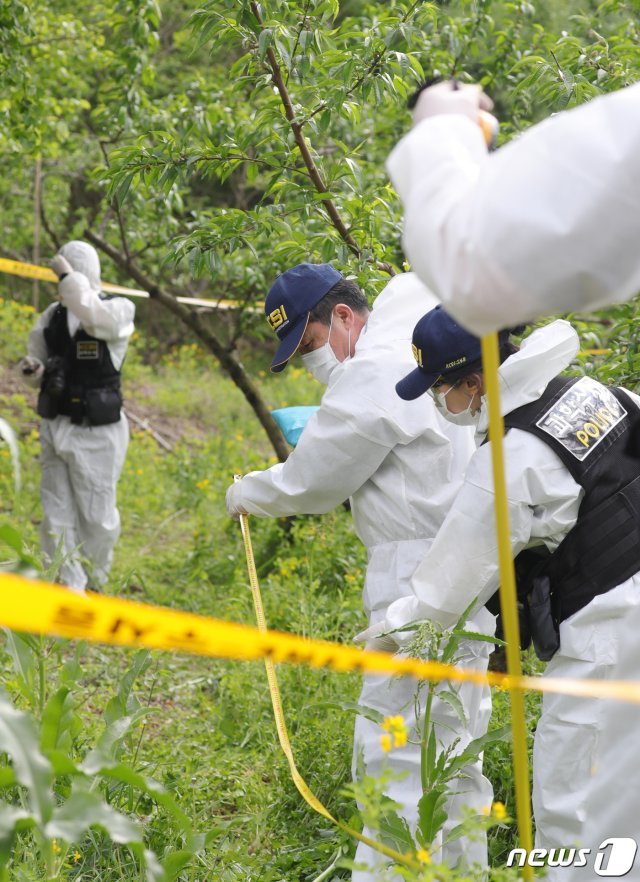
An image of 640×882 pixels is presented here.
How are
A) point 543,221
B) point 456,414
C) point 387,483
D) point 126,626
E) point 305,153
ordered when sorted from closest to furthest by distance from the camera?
1. point 543,221
2. point 126,626
3. point 456,414
4. point 387,483
5. point 305,153

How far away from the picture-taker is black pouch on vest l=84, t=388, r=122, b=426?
582 cm

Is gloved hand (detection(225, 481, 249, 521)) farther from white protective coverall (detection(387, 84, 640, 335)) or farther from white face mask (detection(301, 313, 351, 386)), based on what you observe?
white protective coverall (detection(387, 84, 640, 335))

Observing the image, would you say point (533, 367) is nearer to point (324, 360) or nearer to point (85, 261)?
point (324, 360)

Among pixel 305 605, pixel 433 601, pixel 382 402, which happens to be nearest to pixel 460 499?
pixel 433 601

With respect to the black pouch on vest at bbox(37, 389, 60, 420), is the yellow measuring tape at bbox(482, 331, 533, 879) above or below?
above

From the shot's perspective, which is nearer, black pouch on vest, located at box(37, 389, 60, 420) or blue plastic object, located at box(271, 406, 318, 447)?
blue plastic object, located at box(271, 406, 318, 447)

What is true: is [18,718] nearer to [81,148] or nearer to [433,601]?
[433,601]

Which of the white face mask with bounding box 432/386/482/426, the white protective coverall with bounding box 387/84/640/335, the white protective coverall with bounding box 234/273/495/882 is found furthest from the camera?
the white protective coverall with bounding box 234/273/495/882

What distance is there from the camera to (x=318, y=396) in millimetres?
11297

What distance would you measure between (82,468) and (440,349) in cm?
379

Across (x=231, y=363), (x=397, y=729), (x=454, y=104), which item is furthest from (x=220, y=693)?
(x=454, y=104)

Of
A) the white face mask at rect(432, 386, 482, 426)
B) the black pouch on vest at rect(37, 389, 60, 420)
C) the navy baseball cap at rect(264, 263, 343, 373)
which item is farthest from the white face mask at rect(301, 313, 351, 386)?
the black pouch on vest at rect(37, 389, 60, 420)

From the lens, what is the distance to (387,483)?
3.00m

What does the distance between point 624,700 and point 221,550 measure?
4.99 m
